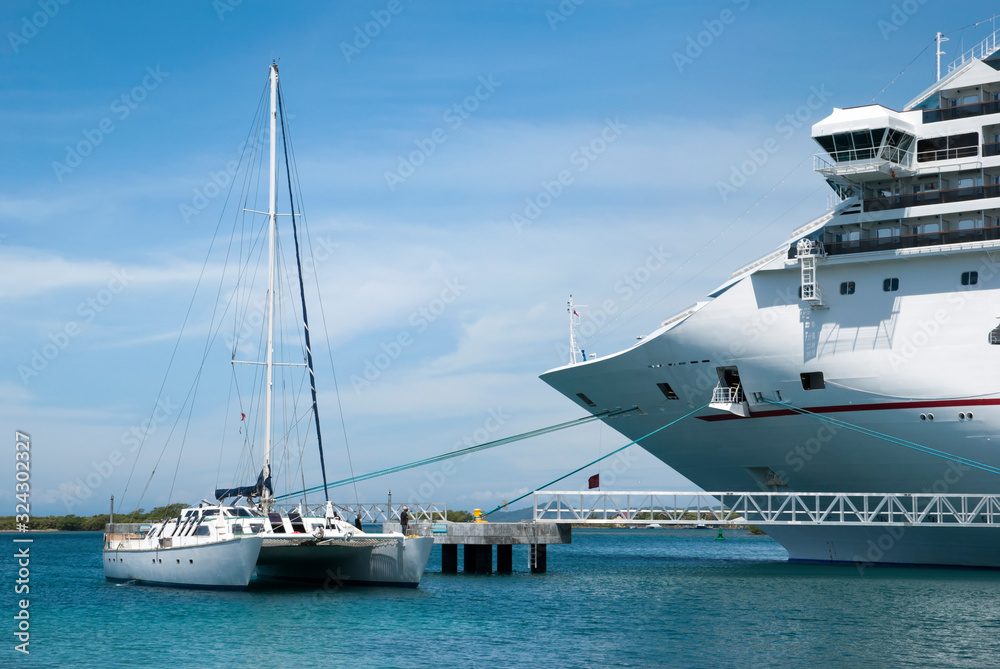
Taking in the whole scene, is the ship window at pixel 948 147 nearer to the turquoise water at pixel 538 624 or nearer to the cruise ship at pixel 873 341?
the cruise ship at pixel 873 341

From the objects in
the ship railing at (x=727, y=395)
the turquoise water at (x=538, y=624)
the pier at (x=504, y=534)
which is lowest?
the turquoise water at (x=538, y=624)

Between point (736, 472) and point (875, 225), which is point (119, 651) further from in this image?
point (875, 225)

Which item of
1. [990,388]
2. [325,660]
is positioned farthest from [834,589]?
[325,660]

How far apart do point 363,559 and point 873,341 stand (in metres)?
16.8

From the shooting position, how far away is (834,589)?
32.1 metres

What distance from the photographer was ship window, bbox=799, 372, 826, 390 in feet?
114

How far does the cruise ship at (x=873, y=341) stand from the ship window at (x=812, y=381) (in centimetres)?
7

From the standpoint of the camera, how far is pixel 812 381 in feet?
115

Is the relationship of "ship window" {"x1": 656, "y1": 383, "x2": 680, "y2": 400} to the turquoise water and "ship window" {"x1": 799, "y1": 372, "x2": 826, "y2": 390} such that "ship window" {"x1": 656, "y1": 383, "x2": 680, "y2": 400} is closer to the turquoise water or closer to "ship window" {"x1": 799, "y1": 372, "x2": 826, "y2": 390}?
"ship window" {"x1": 799, "y1": 372, "x2": 826, "y2": 390}

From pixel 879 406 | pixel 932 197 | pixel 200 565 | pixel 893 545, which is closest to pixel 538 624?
pixel 200 565

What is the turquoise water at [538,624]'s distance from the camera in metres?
21.2

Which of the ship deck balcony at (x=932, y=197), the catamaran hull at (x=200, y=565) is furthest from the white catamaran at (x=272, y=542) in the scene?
the ship deck balcony at (x=932, y=197)

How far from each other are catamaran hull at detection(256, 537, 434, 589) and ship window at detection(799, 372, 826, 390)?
12859 mm

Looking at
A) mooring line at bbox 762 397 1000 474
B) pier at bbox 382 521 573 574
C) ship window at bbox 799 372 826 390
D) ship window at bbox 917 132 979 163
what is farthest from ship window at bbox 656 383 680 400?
ship window at bbox 917 132 979 163
